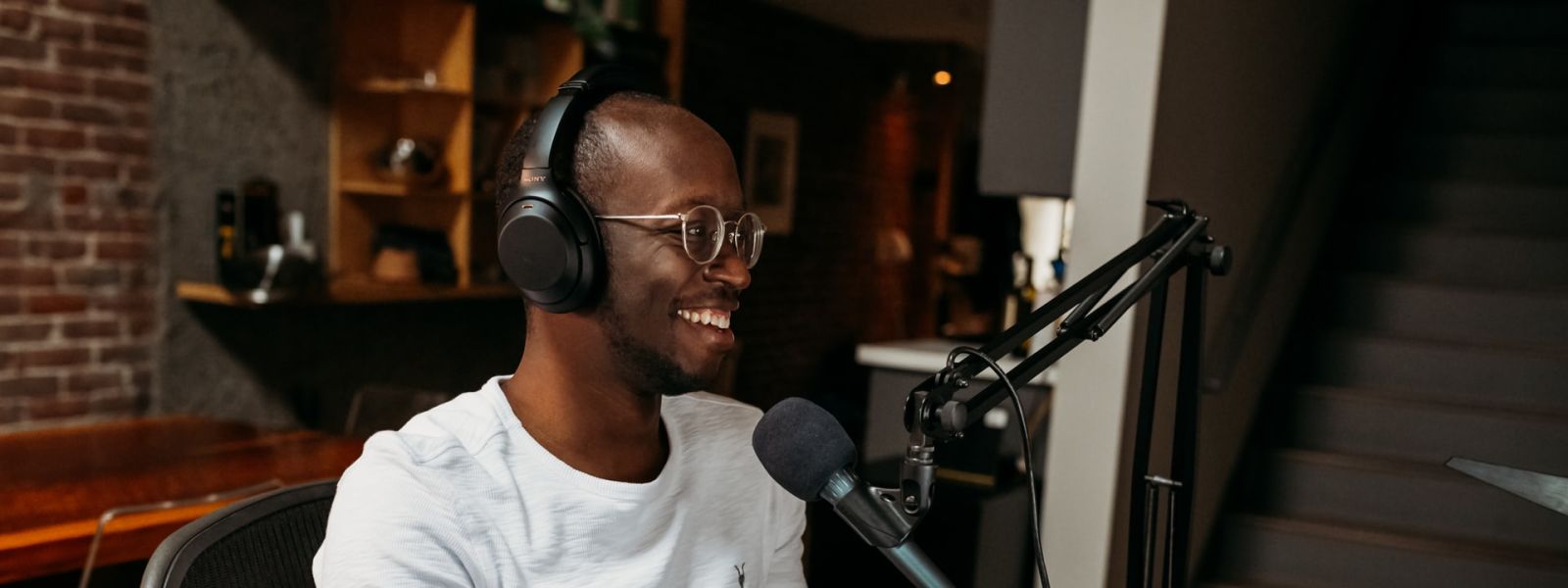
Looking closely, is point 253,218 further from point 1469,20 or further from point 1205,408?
point 1469,20

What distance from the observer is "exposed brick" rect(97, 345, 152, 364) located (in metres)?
3.26

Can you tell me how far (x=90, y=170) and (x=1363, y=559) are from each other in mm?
3342

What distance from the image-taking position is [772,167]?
20.1ft

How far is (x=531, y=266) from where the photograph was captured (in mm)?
1084

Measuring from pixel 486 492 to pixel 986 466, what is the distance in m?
2.43

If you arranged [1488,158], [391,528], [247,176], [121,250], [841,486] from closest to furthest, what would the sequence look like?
[841,486], [391,528], [121,250], [247,176], [1488,158]

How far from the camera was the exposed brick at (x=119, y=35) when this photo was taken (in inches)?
124

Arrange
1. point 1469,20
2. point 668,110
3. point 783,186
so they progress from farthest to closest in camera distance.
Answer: point 783,186, point 1469,20, point 668,110

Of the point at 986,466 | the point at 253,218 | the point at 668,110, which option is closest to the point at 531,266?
the point at 668,110

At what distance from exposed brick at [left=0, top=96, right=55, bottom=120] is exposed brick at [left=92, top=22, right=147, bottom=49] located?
0.72 ft

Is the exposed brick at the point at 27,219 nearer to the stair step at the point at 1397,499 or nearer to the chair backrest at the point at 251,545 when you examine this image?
the chair backrest at the point at 251,545

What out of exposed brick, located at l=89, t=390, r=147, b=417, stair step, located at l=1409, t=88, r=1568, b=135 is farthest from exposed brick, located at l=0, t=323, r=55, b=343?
stair step, located at l=1409, t=88, r=1568, b=135

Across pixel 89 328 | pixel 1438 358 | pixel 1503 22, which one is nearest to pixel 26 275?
pixel 89 328

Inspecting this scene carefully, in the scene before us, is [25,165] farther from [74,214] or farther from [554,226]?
[554,226]
